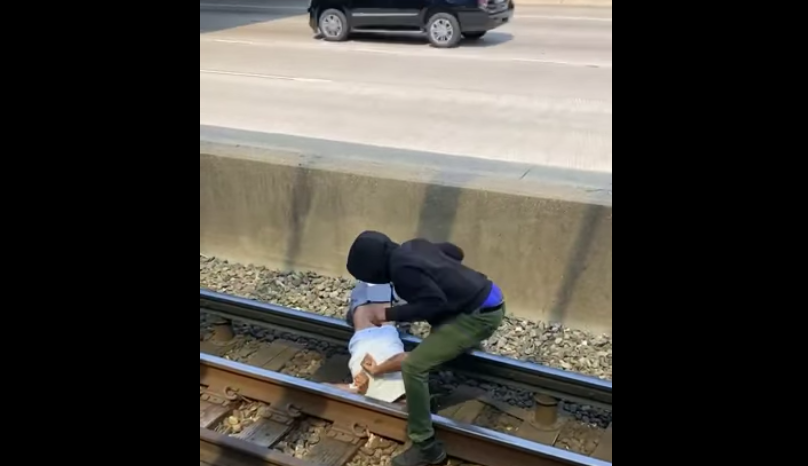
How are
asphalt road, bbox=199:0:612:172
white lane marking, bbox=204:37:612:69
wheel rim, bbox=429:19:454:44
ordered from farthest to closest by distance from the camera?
1. wheel rim, bbox=429:19:454:44
2. white lane marking, bbox=204:37:612:69
3. asphalt road, bbox=199:0:612:172

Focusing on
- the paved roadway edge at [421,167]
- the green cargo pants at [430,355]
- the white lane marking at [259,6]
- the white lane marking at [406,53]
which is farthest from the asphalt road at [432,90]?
the white lane marking at [259,6]

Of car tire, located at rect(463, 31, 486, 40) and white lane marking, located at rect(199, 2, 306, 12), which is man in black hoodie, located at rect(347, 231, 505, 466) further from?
white lane marking, located at rect(199, 2, 306, 12)

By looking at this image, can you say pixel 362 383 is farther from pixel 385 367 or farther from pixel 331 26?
pixel 331 26

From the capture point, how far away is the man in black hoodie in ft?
13.7

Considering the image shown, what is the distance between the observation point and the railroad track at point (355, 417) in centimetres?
410

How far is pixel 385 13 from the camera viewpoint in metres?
17.5

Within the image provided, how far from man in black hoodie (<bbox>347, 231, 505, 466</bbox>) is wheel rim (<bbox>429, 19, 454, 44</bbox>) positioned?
13.1 m

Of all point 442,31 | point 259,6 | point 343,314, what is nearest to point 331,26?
point 442,31

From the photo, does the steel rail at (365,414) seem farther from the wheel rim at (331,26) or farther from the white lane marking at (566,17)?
the white lane marking at (566,17)

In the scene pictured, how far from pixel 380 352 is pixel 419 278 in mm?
722

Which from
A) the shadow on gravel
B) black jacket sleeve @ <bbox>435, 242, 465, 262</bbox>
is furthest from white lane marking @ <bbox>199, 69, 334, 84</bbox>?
black jacket sleeve @ <bbox>435, 242, 465, 262</bbox>
